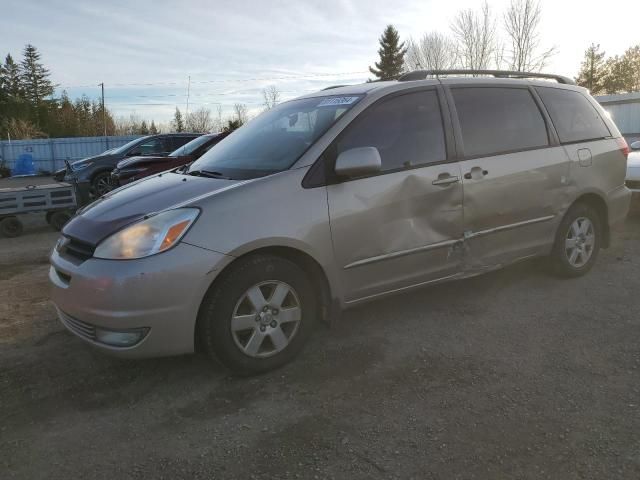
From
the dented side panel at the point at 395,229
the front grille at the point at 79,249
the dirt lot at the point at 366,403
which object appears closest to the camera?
the dirt lot at the point at 366,403

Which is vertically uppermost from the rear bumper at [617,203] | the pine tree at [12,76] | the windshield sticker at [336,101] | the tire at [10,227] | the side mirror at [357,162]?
the pine tree at [12,76]

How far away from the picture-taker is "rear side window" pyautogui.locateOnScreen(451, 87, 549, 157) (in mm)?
4055

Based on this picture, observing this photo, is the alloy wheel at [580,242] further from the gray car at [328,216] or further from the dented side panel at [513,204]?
the dented side panel at [513,204]

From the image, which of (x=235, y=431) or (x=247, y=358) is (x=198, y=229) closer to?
(x=247, y=358)

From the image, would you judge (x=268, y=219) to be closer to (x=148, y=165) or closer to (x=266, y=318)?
(x=266, y=318)

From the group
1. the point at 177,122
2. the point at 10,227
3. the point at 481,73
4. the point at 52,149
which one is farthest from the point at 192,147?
the point at 177,122

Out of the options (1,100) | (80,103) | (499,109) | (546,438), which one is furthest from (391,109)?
(1,100)

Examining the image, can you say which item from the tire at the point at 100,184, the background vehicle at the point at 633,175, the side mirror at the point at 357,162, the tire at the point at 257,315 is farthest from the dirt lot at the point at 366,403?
the tire at the point at 100,184

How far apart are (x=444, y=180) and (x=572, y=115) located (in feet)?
6.06

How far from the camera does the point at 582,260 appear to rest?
4.95m

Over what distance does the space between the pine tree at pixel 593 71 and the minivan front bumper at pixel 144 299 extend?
5332 cm

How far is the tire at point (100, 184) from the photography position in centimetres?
1131

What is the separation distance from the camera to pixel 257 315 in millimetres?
3137

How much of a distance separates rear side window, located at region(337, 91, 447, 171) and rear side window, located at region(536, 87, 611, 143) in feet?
4.51
